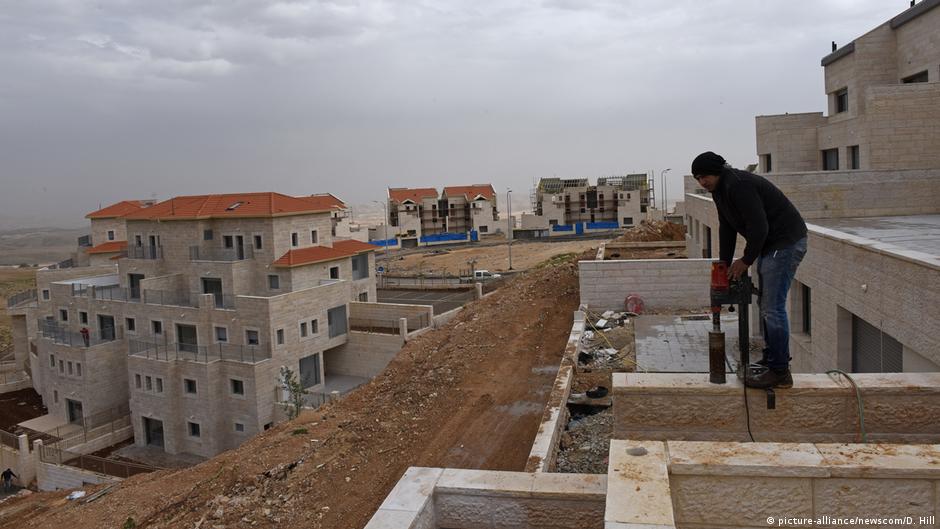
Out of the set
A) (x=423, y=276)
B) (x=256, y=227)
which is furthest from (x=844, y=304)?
(x=423, y=276)

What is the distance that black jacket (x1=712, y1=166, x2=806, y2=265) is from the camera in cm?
551

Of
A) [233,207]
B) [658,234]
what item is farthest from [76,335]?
[658,234]

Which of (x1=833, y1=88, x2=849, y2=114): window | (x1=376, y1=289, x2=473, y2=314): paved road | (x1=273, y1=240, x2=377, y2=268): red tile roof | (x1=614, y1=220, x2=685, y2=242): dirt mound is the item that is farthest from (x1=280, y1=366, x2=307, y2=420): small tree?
(x1=833, y1=88, x2=849, y2=114): window

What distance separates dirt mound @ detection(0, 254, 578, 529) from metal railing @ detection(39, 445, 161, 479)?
Answer: 418 centimetres

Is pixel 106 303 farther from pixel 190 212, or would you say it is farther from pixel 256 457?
pixel 256 457

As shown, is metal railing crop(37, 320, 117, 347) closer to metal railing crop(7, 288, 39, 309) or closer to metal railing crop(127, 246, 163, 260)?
metal railing crop(127, 246, 163, 260)

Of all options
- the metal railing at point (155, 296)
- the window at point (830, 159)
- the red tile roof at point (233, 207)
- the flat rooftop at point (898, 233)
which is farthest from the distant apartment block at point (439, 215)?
the flat rooftop at point (898, 233)

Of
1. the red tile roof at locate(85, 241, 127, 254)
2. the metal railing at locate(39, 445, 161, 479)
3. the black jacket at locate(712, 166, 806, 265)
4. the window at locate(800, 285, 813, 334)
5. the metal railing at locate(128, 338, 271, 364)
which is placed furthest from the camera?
the red tile roof at locate(85, 241, 127, 254)

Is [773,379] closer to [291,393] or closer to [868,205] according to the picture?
[868,205]

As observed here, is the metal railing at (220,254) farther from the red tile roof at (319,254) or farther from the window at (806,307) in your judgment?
the window at (806,307)

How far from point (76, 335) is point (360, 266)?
14.8m

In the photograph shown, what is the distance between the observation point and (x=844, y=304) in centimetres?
911

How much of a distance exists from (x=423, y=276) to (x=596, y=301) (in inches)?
1502

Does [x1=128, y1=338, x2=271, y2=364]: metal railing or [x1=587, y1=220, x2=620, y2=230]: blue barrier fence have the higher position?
[x1=587, y1=220, x2=620, y2=230]: blue barrier fence
